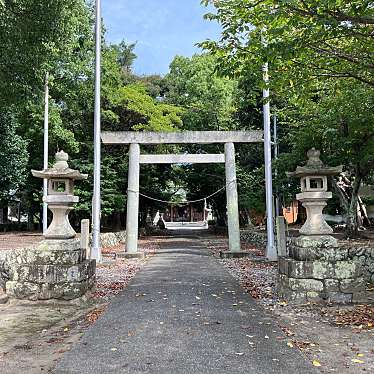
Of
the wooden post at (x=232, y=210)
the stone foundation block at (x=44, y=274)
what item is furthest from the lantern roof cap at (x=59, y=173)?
the wooden post at (x=232, y=210)

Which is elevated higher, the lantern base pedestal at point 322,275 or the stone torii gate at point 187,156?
the stone torii gate at point 187,156

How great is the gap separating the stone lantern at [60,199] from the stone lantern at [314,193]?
4460 mm

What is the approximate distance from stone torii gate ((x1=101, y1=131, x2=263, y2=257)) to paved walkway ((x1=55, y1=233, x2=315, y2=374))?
7.50m

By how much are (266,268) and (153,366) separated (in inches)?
360

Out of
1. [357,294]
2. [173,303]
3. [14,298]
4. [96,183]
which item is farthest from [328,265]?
[96,183]

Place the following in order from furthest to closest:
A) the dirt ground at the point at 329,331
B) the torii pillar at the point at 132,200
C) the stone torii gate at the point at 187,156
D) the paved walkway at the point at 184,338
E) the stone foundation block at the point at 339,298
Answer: the torii pillar at the point at 132,200 < the stone torii gate at the point at 187,156 < the stone foundation block at the point at 339,298 < the dirt ground at the point at 329,331 < the paved walkway at the point at 184,338

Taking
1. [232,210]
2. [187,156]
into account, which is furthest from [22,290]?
[187,156]

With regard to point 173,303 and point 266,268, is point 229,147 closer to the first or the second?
point 266,268

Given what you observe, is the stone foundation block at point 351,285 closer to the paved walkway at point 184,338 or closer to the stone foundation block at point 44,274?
the paved walkway at point 184,338

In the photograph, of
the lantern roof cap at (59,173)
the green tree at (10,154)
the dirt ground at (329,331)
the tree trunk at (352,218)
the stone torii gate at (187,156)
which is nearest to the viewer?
the dirt ground at (329,331)

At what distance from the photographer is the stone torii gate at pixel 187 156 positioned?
16578mm

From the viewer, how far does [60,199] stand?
8.73 m

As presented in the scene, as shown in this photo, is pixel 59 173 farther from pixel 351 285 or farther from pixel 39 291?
pixel 351 285

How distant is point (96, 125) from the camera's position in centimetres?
1545
